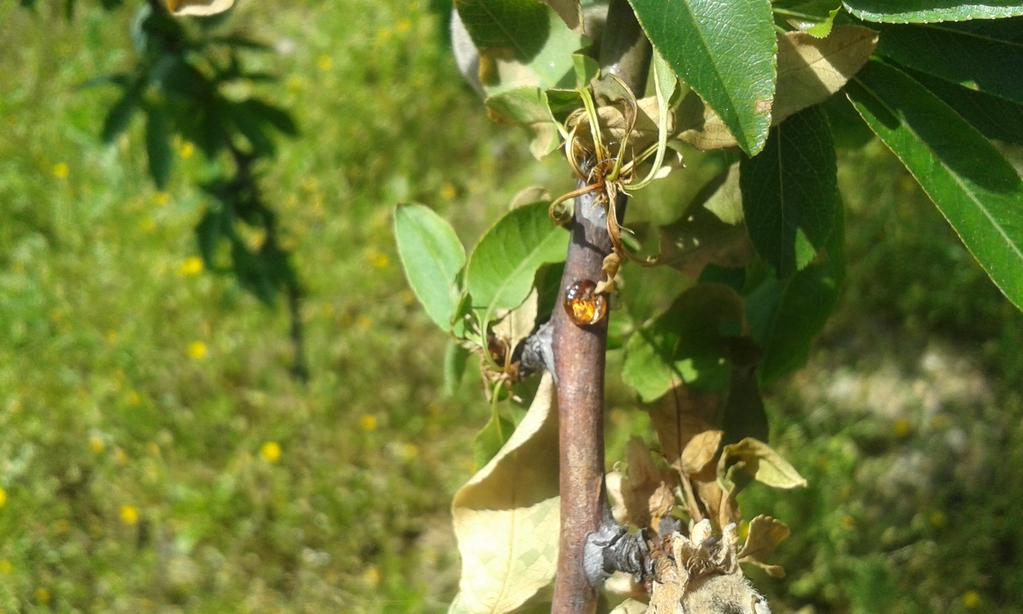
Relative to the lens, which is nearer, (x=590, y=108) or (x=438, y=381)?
(x=590, y=108)

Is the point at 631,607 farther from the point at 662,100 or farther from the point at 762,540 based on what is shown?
the point at 662,100

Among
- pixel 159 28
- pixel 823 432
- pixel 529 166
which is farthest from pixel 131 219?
pixel 823 432

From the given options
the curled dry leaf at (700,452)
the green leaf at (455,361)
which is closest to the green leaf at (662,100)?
the curled dry leaf at (700,452)

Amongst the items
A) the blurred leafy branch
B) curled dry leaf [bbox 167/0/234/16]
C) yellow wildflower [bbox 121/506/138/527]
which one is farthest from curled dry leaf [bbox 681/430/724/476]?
yellow wildflower [bbox 121/506/138/527]

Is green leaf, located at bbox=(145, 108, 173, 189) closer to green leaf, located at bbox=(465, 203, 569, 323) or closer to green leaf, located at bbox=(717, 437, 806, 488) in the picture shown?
green leaf, located at bbox=(465, 203, 569, 323)

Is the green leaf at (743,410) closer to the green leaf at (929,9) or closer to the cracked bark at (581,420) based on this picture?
the cracked bark at (581,420)

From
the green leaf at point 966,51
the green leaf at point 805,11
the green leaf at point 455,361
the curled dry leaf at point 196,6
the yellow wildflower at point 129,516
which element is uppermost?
the curled dry leaf at point 196,6

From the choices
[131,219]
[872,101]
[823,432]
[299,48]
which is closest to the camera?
[872,101]

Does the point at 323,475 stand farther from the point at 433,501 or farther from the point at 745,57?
the point at 745,57
